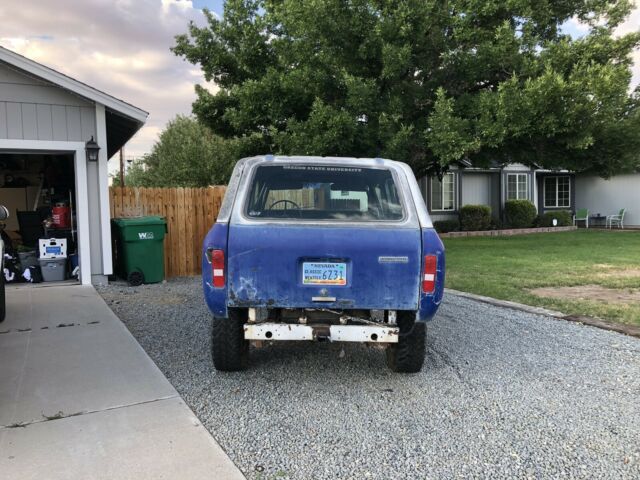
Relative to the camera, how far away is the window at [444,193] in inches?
851

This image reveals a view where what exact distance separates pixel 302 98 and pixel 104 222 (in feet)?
19.6

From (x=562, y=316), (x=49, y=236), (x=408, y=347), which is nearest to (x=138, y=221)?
(x=49, y=236)

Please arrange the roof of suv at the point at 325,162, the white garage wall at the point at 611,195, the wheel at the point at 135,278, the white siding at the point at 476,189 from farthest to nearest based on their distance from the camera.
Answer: the white garage wall at the point at 611,195
the white siding at the point at 476,189
the wheel at the point at 135,278
the roof of suv at the point at 325,162

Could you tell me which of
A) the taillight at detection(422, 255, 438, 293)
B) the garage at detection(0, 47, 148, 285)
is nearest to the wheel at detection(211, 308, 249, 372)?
the taillight at detection(422, 255, 438, 293)

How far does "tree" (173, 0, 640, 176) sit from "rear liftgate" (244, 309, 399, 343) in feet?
25.4

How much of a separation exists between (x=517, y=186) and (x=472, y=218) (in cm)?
434

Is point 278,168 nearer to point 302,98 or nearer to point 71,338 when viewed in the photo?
point 71,338

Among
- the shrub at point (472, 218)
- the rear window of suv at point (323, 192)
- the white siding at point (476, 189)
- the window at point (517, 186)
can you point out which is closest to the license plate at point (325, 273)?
the rear window of suv at point (323, 192)

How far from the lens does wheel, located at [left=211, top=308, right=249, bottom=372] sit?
4039 millimetres

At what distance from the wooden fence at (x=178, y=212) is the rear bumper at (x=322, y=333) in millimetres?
6885

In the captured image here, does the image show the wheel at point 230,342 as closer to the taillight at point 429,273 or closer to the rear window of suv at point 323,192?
the rear window of suv at point 323,192

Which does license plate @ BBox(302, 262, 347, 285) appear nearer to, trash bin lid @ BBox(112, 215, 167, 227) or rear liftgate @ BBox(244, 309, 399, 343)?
rear liftgate @ BBox(244, 309, 399, 343)

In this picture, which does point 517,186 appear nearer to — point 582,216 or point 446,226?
point 582,216

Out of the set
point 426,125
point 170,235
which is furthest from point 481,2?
point 170,235
